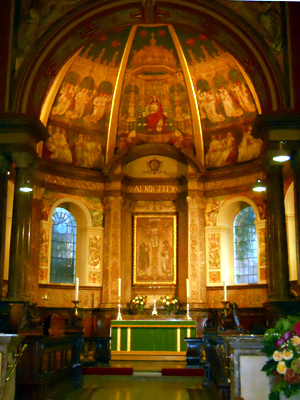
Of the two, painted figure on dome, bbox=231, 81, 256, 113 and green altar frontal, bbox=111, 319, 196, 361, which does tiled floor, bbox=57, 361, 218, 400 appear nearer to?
green altar frontal, bbox=111, 319, 196, 361

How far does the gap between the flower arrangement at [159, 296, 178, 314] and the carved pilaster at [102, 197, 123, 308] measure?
1765 millimetres

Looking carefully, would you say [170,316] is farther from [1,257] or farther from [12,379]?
[12,379]

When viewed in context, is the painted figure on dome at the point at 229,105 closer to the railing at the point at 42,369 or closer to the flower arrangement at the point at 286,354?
the railing at the point at 42,369

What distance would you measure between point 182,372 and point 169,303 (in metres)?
4.96

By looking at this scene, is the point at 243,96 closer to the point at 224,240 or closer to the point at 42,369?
the point at 224,240

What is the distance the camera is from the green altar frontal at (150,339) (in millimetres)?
17203

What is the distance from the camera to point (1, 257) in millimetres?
15156

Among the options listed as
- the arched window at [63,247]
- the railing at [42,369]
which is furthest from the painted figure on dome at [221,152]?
the railing at [42,369]

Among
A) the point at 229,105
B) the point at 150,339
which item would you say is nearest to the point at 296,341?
the point at 150,339

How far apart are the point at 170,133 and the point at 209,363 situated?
34.9ft

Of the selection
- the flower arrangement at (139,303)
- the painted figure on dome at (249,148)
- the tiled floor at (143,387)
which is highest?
the painted figure on dome at (249,148)

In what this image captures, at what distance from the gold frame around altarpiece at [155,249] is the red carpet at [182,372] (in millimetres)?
6084

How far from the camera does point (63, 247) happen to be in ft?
69.0

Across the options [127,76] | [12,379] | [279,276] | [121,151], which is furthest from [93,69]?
[12,379]
